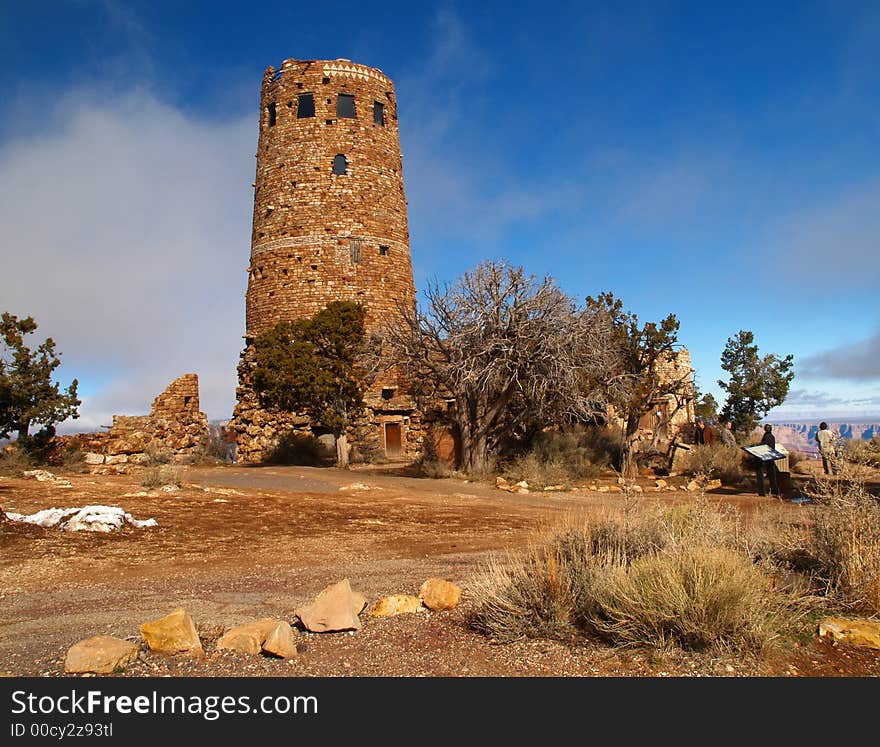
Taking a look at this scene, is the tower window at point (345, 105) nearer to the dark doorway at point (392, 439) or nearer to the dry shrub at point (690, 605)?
the dark doorway at point (392, 439)

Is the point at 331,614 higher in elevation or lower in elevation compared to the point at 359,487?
lower

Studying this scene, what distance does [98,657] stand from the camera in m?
4.07

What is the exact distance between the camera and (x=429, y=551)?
844 cm

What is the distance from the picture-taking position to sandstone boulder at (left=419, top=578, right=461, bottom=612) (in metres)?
5.31

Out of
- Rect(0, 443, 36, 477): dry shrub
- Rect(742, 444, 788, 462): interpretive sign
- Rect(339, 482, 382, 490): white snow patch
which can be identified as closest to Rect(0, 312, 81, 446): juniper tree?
Rect(0, 443, 36, 477): dry shrub

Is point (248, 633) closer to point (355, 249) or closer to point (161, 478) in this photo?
point (161, 478)

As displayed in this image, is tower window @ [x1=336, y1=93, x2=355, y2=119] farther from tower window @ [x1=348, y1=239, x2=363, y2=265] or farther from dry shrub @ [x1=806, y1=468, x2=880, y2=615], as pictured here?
dry shrub @ [x1=806, y1=468, x2=880, y2=615]

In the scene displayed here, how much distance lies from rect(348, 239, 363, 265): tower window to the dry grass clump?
22354mm

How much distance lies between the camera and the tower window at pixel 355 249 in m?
26.8

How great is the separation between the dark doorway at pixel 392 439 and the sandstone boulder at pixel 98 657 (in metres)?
22.7

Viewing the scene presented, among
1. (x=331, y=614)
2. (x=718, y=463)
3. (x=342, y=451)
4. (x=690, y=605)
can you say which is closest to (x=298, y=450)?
(x=342, y=451)

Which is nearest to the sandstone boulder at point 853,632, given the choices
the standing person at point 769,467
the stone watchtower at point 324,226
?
the standing person at point 769,467

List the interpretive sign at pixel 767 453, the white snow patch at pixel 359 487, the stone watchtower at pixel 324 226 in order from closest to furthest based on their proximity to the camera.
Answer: the interpretive sign at pixel 767 453, the white snow patch at pixel 359 487, the stone watchtower at pixel 324 226

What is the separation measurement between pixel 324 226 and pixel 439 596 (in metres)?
23.1
